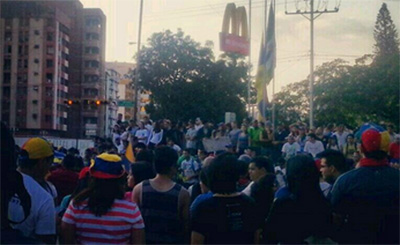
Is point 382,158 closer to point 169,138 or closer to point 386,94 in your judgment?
point 169,138

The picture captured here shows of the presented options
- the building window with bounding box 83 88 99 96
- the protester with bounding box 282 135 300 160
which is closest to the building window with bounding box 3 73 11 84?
the building window with bounding box 83 88 99 96

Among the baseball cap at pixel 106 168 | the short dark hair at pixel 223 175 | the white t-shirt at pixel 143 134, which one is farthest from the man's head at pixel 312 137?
the baseball cap at pixel 106 168

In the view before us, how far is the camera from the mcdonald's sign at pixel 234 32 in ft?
76.6

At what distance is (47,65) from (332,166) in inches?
2465

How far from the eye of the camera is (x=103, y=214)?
3.72 m

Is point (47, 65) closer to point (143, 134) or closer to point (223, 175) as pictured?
point (143, 134)

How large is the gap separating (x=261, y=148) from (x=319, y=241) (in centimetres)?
1238

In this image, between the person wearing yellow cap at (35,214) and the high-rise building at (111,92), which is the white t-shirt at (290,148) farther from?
the high-rise building at (111,92)

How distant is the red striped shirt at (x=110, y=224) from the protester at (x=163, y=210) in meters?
0.86

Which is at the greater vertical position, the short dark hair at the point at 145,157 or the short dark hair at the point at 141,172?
the short dark hair at the point at 145,157

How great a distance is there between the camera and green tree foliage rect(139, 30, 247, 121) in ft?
141

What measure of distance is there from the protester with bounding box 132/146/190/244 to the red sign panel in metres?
18.7

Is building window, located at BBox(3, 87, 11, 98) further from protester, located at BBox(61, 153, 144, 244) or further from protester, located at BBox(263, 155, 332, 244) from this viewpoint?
protester, located at BBox(263, 155, 332, 244)

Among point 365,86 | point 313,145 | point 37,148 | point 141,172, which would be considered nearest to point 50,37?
point 365,86
